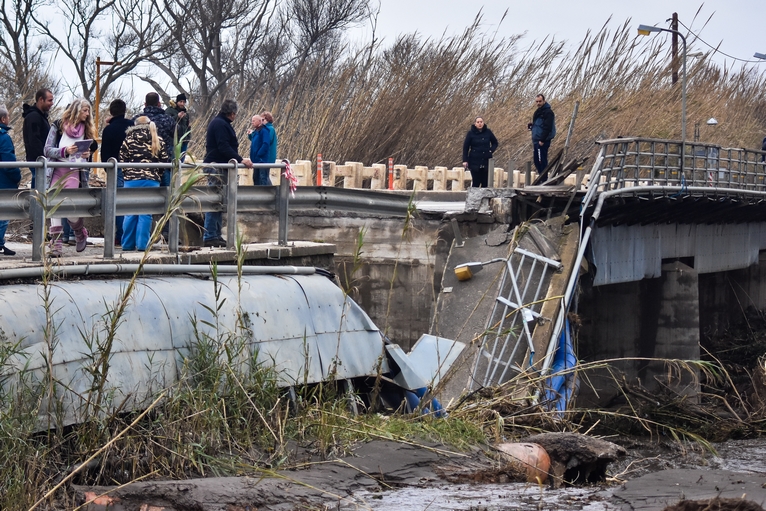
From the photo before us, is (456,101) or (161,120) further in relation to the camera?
(456,101)

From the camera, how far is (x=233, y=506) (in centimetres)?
548

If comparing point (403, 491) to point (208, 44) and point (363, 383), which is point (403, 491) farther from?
point (208, 44)

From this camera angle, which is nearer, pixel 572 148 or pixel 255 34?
pixel 572 148

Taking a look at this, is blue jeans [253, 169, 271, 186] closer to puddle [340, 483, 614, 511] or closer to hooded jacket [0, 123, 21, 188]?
hooded jacket [0, 123, 21, 188]

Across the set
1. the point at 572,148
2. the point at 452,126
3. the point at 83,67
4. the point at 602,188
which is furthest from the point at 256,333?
the point at 83,67

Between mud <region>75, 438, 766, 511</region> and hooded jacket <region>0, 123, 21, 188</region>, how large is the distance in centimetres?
414

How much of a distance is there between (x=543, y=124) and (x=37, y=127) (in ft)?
34.6

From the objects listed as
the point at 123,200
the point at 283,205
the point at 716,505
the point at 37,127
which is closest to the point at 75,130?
the point at 37,127

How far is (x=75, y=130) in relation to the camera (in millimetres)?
9445

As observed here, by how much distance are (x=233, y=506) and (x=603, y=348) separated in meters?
16.2

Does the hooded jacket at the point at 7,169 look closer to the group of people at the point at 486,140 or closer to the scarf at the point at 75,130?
the scarf at the point at 75,130

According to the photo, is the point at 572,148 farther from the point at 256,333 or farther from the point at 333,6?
the point at 256,333

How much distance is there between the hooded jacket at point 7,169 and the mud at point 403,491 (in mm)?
4140

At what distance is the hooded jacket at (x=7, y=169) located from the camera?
9016mm
